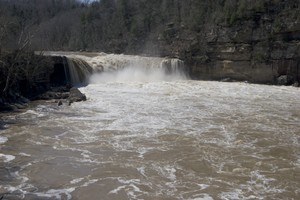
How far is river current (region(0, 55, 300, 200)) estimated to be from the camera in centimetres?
1111

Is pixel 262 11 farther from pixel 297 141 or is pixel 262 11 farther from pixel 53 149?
pixel 53 149

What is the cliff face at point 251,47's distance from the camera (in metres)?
32.5

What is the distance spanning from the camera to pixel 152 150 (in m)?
14.4

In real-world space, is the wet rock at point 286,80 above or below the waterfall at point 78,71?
below

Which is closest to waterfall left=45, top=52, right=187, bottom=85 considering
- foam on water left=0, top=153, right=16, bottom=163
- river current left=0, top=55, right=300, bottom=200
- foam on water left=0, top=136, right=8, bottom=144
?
river current left=0, top=55, right=300, bottom=200

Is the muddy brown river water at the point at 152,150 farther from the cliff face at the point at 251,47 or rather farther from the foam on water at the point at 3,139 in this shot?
the cliff face at the point at 251,47

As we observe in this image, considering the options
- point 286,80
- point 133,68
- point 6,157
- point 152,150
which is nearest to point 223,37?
point 286,80

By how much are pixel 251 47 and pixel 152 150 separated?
21.6 m

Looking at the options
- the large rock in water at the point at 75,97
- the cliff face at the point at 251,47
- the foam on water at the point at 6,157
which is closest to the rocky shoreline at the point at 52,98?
the large rock in water at the point at 75,97

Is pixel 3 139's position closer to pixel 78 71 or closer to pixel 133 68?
pixel 78 71

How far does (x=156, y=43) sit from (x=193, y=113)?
21.7 m

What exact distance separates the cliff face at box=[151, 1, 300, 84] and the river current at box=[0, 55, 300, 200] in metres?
8.91

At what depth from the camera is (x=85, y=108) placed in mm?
21344

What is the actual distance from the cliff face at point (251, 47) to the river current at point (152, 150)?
29.2ft
